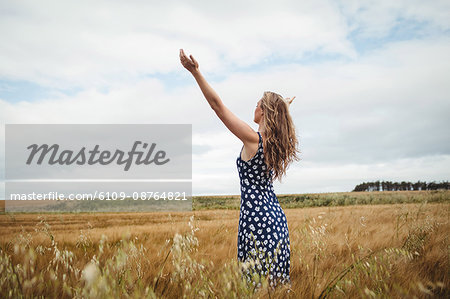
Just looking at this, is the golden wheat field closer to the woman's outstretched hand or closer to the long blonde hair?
the long blonde hair

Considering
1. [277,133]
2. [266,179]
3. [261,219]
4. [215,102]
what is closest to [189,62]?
[215,102]

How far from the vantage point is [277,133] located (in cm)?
304

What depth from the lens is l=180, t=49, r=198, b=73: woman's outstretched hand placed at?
256cm

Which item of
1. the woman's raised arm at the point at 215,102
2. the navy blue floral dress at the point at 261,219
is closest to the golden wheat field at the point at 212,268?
the navy blue floral dress at the point at 261,219

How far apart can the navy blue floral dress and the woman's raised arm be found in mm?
340

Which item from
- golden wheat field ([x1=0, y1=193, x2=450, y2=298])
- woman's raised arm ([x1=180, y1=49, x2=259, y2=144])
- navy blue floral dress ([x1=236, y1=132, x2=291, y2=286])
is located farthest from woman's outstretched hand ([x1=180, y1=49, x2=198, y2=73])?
golden wheat field ([x1=0, y1=193, x2=450, y2=298])

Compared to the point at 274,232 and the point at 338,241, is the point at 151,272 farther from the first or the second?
the point at 338,241

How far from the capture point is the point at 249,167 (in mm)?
3018

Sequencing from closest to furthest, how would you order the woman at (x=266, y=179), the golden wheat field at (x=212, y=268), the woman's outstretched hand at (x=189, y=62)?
the golden wheat field at (x=212, y=268) < the woman's outstretched hand at (x=189, y=62) < the woman at (x=266, y=179)

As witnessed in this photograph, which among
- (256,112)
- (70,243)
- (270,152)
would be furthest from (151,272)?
(70,243)

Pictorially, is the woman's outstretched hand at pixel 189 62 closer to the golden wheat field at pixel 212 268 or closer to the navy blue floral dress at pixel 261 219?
the navy blue floral dress at pixel 261 219

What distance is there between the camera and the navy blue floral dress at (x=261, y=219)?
2897mm

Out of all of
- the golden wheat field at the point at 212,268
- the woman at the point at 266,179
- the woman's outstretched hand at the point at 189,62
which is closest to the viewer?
the golden wheat field at the point at 212,268

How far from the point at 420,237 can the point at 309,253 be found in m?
1.73
